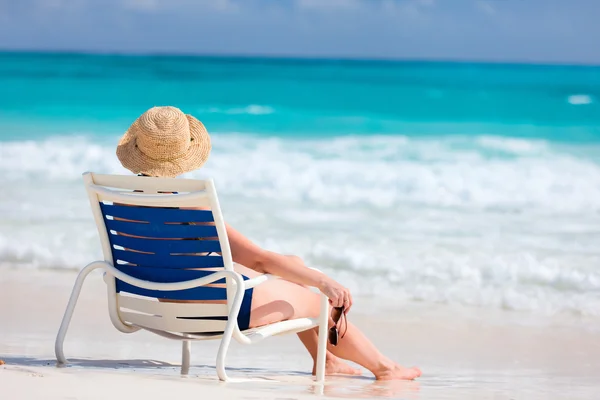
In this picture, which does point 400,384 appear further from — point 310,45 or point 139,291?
point 310,45

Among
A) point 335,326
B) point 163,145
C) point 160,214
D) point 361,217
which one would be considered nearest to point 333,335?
point 335,326

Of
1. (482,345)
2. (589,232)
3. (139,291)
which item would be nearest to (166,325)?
(139,291)

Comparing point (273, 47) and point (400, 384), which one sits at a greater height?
point (273, 47)

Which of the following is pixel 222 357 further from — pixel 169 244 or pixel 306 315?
pixel 306 315

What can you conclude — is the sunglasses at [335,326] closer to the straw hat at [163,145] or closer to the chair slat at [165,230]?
the chair slat at [165,230]

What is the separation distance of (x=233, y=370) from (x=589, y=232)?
16.0 ft

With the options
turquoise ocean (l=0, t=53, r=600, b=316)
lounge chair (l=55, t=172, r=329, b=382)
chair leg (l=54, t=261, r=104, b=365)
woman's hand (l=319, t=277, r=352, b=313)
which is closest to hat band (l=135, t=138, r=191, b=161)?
lounge chair (l=55, t=172, r=329, b=382)

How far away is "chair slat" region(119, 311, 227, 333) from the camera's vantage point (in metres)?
3.46

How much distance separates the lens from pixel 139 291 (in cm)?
358

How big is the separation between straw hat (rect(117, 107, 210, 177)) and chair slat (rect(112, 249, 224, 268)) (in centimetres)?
28

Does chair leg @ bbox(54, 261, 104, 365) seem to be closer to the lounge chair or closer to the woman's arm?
the lounge chair

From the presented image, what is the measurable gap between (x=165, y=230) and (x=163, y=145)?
300 mm

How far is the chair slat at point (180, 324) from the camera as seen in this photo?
3.46 metres

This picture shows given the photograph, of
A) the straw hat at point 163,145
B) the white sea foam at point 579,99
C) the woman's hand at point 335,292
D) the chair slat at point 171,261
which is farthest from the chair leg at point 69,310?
the white sea foam at point 579,99
